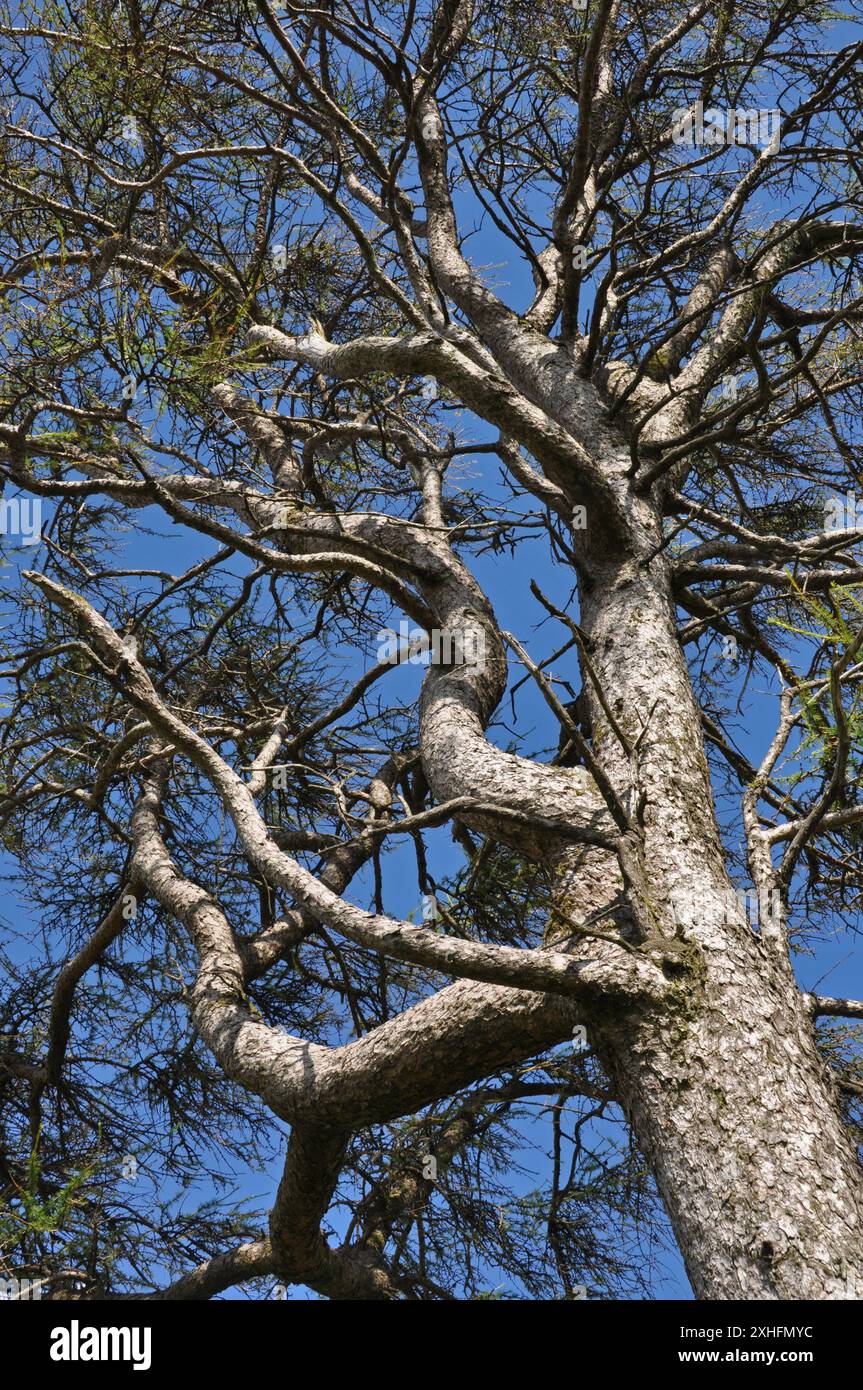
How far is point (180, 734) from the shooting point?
2.79 metres

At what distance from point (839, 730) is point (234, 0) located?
436 centimetres

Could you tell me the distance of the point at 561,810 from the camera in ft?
8.63

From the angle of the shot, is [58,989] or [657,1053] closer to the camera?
[657,1053]

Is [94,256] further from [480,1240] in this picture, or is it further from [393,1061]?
[480,1240]

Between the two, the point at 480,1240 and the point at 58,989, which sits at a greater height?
the point at 58,989

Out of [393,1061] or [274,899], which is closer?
[393,1061]

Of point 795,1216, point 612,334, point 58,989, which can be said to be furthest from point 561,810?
point 612,334

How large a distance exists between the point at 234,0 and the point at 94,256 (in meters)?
1.30

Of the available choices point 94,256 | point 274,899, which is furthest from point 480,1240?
point 94,256

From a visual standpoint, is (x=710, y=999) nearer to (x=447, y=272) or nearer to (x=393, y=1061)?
(x=393, y=1061)
